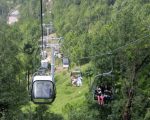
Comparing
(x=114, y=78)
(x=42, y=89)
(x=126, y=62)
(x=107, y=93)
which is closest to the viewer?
(x=42, y=89)

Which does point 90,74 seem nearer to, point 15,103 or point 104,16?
point 15,103

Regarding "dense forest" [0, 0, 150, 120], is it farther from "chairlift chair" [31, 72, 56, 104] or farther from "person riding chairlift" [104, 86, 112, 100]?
"chairlift chair" [31, 72, 56, 104]

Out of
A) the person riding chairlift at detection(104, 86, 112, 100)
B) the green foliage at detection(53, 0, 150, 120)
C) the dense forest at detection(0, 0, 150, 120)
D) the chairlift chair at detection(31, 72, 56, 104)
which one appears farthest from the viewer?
the green foliage at detection(53, 0, 150, 120)

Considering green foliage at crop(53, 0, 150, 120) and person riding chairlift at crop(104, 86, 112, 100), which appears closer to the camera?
person riding chairlift at crop(104, 86, 112, 100)

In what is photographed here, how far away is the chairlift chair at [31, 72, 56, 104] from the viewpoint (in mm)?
19844

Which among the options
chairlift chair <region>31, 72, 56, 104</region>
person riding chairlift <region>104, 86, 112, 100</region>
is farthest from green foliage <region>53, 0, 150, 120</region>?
chairlift chair <region>31, 72, 56, 104</region>

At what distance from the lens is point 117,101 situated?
4103cm

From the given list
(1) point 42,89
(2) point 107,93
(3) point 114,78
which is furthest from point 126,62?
(1) point 42,89

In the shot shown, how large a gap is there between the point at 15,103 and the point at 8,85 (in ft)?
5.86

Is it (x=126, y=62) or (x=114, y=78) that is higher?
(x=126, y=62)

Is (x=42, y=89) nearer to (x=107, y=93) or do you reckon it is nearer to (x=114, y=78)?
(x=107, y=93)

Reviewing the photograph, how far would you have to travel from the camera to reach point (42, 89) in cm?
2036

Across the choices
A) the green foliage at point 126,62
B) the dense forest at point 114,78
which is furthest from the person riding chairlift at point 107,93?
the green foliage at point 126,62

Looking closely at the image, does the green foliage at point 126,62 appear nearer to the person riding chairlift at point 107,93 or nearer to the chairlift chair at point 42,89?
the person riding chairlift at point 107,93
